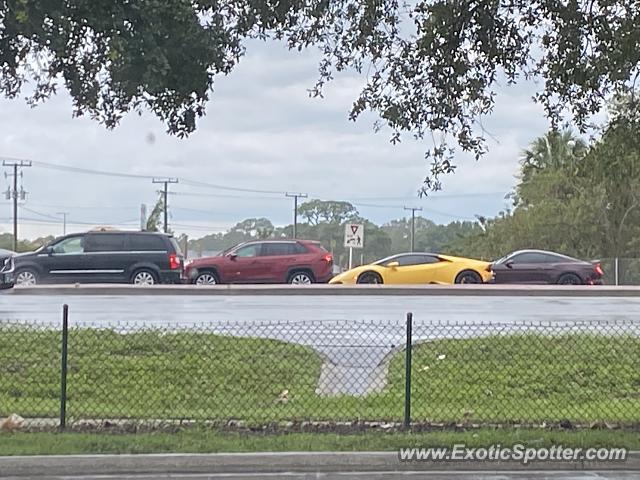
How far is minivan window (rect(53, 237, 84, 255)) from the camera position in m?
23.7

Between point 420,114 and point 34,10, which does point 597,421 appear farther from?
point 34,10

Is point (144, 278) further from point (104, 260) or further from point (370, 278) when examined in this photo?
point (370, 278)

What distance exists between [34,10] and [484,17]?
13.9ft

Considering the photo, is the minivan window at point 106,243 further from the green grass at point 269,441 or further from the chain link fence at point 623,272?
the chain link fence at point 623,272

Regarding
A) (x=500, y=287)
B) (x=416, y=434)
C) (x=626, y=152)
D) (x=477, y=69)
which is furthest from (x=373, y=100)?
(x=500, y=287)

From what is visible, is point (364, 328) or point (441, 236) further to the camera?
point (441, 236)

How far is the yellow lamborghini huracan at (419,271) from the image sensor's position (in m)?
26.0

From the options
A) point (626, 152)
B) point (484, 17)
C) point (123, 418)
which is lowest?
point (123, 418)

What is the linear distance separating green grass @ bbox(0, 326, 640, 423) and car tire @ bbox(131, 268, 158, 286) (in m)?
11.6

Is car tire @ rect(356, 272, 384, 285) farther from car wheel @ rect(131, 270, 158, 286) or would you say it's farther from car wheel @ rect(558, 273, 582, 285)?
car wheel @ rect(131, 270, 158, 286)

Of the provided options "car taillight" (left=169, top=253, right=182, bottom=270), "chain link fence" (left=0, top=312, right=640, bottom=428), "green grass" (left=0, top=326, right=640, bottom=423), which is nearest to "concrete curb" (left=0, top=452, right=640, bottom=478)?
"chain link fence" (left=0, top=312, right=640, bottom=428)

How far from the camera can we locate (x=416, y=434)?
752 centimetres

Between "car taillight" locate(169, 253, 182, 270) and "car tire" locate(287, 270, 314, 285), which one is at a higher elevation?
"car taillight" locate(169, 253, 182, 270)

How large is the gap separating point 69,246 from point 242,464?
18342 mm
